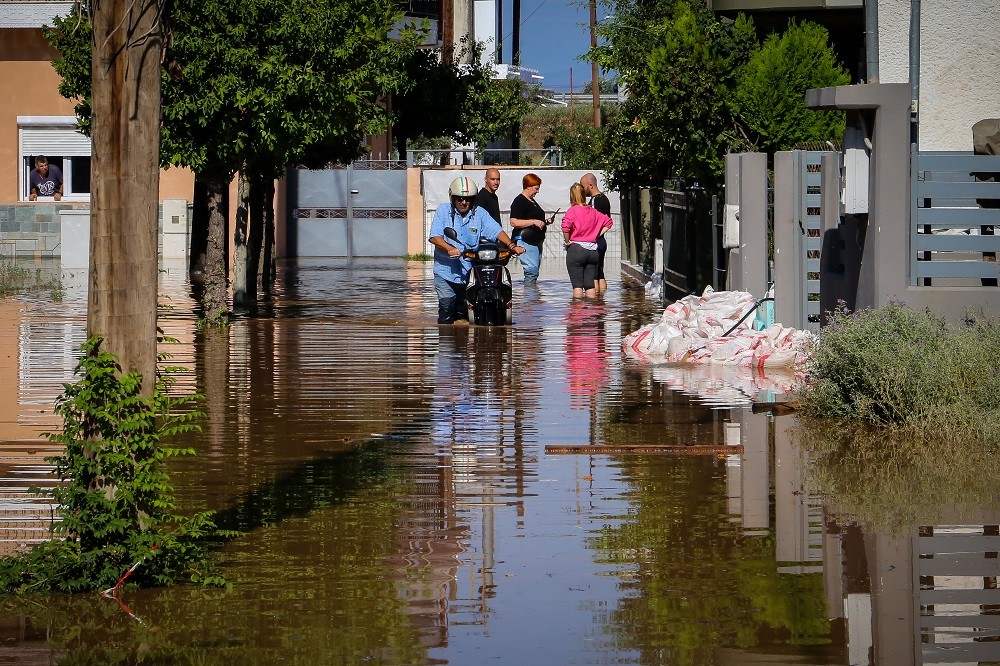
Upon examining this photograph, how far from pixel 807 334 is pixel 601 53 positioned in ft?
38.5

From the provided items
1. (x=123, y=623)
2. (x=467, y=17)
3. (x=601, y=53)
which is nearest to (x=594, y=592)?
(x=123, y=623)

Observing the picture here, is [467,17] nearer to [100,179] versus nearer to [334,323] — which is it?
[334,323]

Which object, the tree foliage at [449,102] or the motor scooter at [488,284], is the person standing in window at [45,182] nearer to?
the tree foliage at [449,102]

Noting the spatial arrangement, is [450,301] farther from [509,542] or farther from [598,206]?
[509,542]

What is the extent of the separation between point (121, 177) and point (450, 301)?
12101 millimetres

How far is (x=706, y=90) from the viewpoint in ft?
70.2

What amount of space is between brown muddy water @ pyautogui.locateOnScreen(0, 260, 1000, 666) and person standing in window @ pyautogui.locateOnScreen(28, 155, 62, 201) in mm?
21515

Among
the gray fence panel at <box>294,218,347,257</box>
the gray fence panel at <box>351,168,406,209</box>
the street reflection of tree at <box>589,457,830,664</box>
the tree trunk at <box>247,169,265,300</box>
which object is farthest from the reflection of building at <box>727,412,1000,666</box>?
the gray fence panel at <box>294,218,347,257</box>

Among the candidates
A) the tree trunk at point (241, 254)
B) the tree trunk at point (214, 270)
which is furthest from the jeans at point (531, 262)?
the tree trunk at point (214, 270)

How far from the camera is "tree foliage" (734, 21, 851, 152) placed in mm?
19875

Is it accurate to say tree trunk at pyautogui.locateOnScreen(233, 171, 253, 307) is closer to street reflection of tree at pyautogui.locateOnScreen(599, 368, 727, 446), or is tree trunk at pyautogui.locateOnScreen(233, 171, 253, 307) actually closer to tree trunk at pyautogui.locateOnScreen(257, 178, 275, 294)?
tree trunk at pyautogui.locateOnScreen(257, 178, 275, 294)

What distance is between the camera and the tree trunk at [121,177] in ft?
22.5

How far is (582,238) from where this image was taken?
23.4 m

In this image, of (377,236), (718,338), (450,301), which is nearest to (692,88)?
(450,301)
